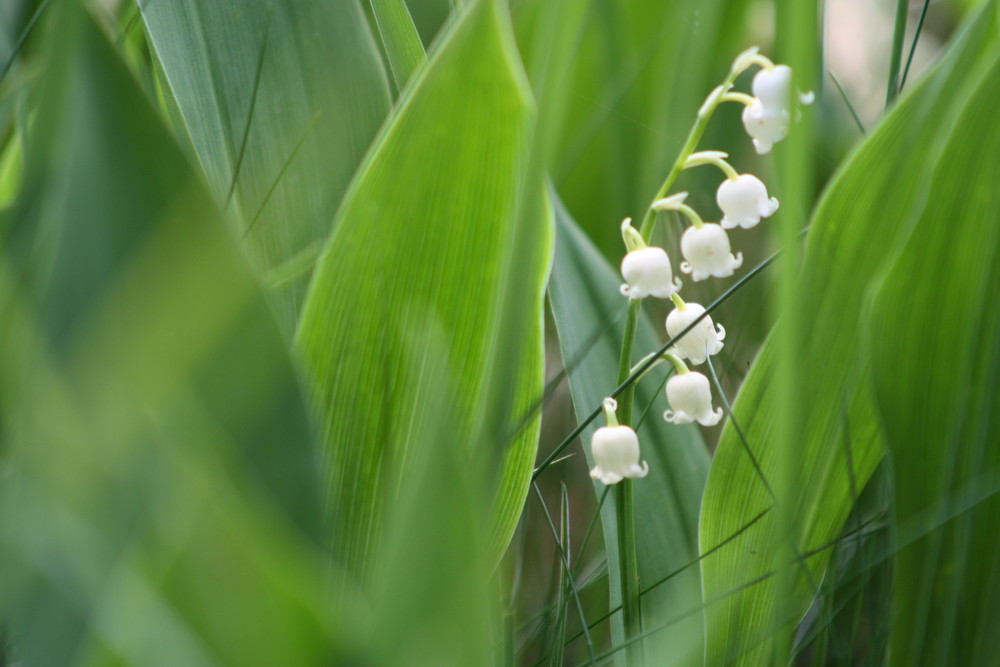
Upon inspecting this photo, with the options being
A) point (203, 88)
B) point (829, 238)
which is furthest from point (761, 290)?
point (203, 88)

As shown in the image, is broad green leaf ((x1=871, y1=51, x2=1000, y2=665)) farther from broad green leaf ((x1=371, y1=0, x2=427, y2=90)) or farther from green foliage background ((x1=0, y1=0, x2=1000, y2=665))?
broad green leaf ((x1=371, y1=0, x2=427, y2=90))

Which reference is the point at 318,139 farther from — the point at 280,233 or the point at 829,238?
the point at 829,238

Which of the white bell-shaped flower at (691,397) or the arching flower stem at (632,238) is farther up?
the arching flower stem at (632,238)

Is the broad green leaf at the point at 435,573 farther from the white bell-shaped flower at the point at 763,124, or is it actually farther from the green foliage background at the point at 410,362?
the white bell-shaped flower at the point at 763,124

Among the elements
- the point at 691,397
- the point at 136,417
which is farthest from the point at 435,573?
the point at 691,397

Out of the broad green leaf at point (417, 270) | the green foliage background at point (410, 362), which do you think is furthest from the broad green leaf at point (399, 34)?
the broad green leaf at point (417, 270)
